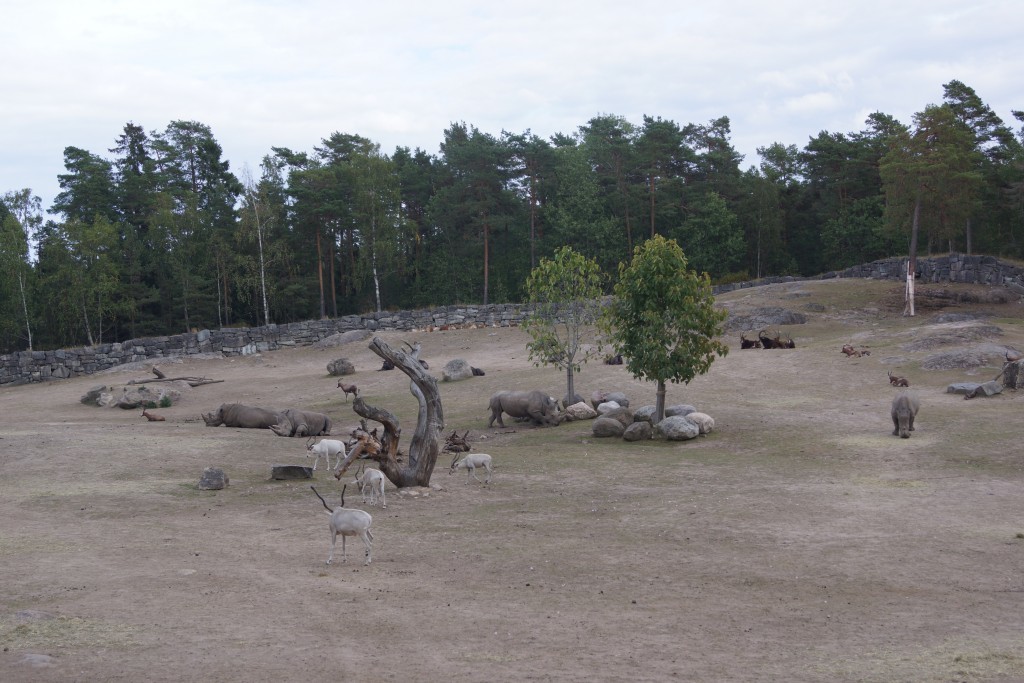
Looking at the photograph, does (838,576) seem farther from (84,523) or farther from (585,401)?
(585,401)

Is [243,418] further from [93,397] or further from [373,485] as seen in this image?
[93,397]

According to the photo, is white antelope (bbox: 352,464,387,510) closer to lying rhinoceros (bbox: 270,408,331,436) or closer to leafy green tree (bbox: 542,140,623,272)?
lying rhinoceros (bbox: 270,408,331,436)

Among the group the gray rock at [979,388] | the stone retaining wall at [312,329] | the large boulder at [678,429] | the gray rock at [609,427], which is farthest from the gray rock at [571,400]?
the stone retaining wall at [312,329]

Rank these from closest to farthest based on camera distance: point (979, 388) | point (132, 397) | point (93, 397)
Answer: point (979, 388)
point (132, 397)
point (93, 397)

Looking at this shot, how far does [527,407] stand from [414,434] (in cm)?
974

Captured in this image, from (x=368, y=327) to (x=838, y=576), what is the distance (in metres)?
43.1

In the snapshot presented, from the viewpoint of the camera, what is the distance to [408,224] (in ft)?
211

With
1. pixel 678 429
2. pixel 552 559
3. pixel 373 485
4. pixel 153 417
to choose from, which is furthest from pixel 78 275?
pixel 552 559

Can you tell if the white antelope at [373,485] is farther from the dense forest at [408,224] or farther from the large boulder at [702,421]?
the dense forest at [408,224]

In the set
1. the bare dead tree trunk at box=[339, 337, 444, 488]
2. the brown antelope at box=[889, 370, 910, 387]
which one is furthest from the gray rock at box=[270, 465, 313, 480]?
the brown antelope at box=[889, 370, 910, 387]

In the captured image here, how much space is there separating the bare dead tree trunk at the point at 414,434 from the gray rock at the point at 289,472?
6.63ft

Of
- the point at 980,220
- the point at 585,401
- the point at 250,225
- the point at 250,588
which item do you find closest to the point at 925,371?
the point at 585,401

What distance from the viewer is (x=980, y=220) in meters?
60.0

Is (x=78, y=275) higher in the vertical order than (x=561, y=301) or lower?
higher
